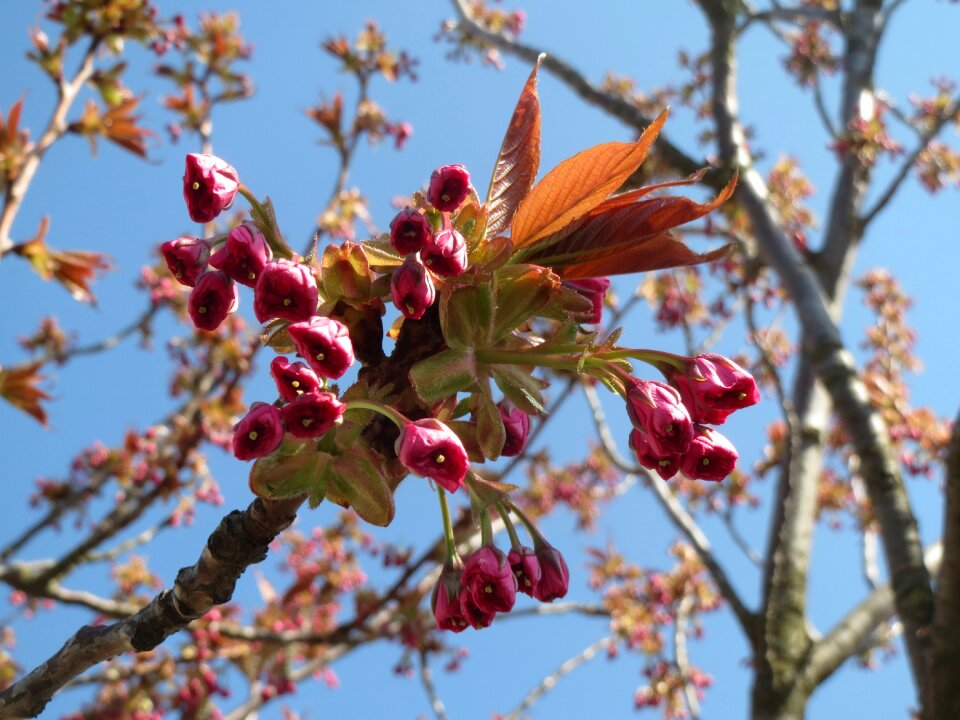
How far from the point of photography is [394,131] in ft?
18.0

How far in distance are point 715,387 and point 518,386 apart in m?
0.27

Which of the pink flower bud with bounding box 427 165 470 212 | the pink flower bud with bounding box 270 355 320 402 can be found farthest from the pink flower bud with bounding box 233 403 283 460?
the pink flower bud with bounding box 427 165 470 212

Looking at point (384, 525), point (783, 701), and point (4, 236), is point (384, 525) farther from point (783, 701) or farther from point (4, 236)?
point (4, 236)

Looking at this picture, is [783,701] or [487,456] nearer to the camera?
[487,456]

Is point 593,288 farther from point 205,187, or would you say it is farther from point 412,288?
point 205,187

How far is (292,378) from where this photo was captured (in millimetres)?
942

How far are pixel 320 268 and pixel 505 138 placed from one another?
351 mm

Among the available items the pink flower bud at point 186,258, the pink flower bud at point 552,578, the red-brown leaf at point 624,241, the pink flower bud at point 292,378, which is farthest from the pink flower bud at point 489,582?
the pink flower bud at point 186,258

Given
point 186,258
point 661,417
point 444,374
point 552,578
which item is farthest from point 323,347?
point 552,578

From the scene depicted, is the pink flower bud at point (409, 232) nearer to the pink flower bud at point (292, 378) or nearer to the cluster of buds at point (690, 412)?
the pink flower bud at point (292, 378)

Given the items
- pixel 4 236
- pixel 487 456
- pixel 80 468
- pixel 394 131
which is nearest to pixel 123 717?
pixel 80 468

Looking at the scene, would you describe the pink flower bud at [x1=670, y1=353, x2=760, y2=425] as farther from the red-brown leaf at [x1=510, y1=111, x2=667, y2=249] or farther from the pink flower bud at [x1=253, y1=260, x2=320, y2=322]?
the pink flower bud at [x1=253, y1=260, x2=320, y2=322]

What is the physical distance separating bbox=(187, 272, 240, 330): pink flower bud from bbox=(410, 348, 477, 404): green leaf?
282mm

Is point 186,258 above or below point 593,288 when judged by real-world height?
below
